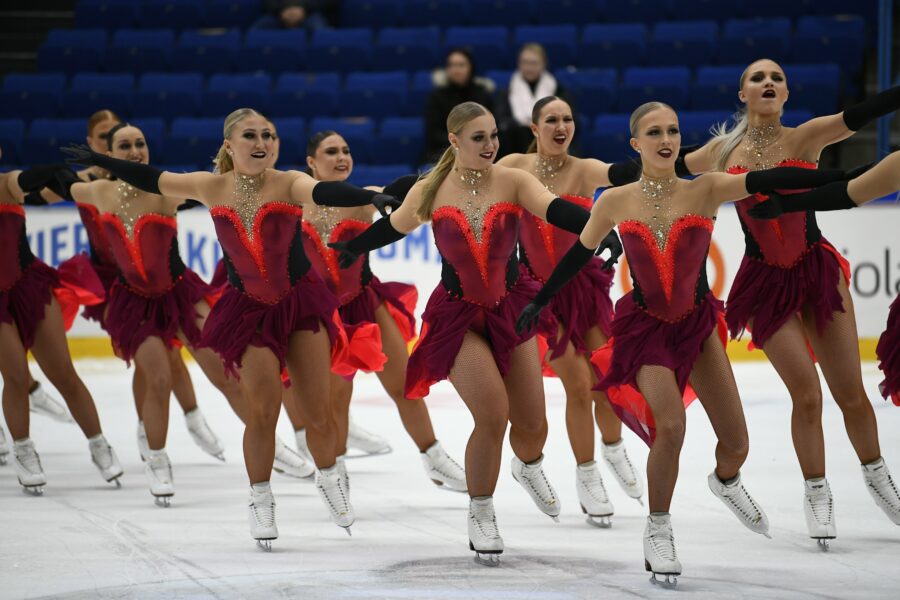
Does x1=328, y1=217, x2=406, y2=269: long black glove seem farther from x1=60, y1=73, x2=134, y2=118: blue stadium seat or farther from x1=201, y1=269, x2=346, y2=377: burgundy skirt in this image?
x1=60, y1=73, x2=134, y2=118: blue stadium seat

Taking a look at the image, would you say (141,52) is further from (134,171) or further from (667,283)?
(667,283)

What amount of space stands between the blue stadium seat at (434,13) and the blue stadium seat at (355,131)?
190 centimetres

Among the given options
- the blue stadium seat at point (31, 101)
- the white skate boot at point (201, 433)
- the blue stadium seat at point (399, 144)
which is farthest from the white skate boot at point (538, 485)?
the blue stadium seat at point (31, 101)

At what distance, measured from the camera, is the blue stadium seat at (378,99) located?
1174 cm

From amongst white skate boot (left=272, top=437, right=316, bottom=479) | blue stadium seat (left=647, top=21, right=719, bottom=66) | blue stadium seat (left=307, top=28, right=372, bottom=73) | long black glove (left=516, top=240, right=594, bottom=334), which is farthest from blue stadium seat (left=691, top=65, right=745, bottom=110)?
long black glove (left=516, top=240, right=594, bottom=334)

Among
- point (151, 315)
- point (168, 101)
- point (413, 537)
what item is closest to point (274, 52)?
point (168, 101)

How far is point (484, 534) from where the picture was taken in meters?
4.60

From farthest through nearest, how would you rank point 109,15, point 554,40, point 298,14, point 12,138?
point 109,15, point 298,14, point 12,138, point 554,40

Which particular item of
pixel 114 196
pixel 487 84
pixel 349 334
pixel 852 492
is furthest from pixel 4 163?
pixel 852 492

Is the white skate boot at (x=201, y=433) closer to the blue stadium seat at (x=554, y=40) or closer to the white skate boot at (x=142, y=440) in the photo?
the white skate boot at (x=142, y=440)

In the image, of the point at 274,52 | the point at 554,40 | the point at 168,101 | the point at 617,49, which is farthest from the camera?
the point at 274,52

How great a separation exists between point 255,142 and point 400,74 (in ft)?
23.0

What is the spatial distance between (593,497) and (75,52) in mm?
9723

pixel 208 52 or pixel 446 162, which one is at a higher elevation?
pixel 208 52
